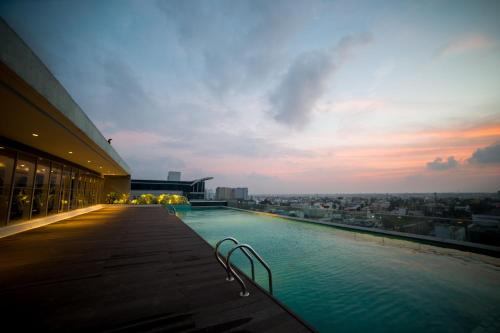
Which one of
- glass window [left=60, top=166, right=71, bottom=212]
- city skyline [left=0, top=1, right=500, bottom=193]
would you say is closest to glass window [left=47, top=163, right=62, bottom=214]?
glass window [left=60, top=166, right=71, bottom=212]

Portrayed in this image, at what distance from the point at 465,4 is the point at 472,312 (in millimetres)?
10967

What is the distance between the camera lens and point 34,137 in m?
6.05

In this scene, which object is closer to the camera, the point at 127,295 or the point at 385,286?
the point at 127,295

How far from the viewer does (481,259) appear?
6438 millimetres

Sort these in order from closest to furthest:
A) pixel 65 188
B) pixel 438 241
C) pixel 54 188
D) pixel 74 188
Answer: pixel 438 241 < pixel 54 188 < pixel 65 188 < pixel 74 188

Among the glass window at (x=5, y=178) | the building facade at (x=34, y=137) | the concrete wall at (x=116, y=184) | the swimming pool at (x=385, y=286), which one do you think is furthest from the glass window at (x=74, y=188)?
the swimming pool at (x=385, y=286)

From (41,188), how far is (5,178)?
2123mm

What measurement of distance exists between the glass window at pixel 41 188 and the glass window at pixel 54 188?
1.38 ft

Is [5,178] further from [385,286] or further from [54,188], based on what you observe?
[385,286]

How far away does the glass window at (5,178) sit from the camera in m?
6.09

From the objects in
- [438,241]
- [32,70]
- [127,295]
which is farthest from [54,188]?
[438,241]

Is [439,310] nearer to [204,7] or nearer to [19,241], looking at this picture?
[19,241]

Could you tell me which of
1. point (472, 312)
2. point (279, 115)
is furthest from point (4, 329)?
point (279, 115)

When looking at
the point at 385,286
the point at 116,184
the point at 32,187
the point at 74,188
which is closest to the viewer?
the point at 385,286
